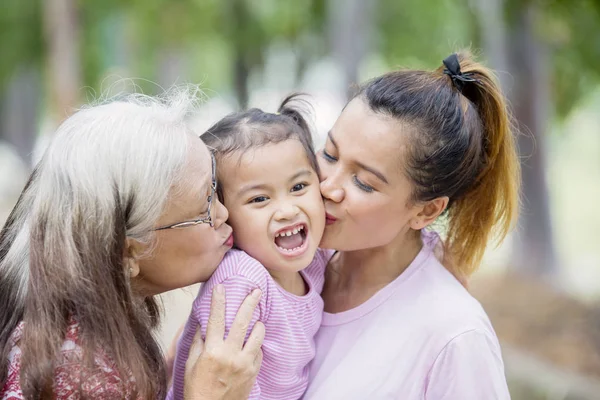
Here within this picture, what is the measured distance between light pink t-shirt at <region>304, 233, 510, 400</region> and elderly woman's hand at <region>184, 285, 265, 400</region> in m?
0.31

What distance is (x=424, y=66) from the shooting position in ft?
9.96

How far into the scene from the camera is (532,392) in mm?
5633

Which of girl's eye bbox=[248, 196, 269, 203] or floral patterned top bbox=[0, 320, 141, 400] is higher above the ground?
girl's eye bbox=[248, 196, 269, 203]

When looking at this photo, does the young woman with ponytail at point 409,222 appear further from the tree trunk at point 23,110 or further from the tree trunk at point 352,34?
the tree trunk at point 23,110

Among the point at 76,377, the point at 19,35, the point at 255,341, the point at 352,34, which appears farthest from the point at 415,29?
the point at 76,377

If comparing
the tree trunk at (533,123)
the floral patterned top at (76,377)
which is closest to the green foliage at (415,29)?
the tree trunk at (533,123)

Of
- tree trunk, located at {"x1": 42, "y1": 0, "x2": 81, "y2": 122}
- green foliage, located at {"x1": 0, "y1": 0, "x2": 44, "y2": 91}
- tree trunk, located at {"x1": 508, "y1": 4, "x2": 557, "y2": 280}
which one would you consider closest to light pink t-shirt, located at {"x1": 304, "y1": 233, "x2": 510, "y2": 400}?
tree trunk, located at {"x1": 508, "y1": 4, "x2": 557, "y2": 280}

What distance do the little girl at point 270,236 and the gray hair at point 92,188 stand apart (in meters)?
0.26

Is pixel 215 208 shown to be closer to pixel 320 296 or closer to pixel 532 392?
pixel 320 296

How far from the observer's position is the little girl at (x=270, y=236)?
2291mm

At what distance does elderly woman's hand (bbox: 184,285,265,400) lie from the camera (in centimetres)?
212

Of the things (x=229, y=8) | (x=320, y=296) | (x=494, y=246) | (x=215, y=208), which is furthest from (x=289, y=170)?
(x=229, y=8)

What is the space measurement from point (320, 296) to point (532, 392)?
12.0 feet

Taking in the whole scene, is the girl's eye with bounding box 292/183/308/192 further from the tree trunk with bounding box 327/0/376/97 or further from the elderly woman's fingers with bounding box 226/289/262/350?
the tree trunk with bounding box 327/0/376/97
